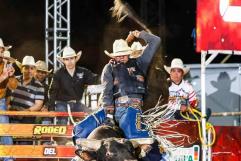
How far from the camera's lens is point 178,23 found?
51.2 ft

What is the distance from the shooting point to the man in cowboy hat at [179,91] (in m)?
9.51

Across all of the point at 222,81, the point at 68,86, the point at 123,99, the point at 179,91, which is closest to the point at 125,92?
the point at 123,99

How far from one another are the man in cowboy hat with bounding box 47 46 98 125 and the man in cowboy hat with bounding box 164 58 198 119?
119 centimetres

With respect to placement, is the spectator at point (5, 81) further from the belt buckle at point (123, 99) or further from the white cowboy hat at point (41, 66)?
the belt buckle at point (123, 99)

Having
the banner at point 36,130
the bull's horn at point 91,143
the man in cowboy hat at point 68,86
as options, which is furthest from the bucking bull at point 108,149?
the man in cowboy hat at point 68,86

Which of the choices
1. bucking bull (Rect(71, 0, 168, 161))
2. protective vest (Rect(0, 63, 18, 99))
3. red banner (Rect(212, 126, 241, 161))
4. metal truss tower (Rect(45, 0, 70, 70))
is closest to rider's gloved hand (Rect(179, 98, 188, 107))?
red banner (Rect(212, 126, 241, 161))

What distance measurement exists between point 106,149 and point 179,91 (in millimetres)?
3562

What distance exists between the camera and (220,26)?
7.87 metres

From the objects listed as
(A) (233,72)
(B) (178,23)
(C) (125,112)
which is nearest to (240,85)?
(A) (233,72)

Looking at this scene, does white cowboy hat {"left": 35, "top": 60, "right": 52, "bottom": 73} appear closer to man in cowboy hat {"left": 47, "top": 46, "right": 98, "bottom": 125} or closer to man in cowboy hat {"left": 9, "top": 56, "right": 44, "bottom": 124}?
man in cowboy hat {"left": 9, "top": 56, "right": 44, "bottom": 124}

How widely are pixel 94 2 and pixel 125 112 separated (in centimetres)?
799

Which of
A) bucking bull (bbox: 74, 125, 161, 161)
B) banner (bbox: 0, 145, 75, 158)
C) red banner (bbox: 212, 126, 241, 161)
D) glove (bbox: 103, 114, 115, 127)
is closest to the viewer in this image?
bucking bull (bbox: 74, 125, 161, 161)

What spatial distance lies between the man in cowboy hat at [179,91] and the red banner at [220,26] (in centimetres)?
150

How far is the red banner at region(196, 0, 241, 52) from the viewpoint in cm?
782
